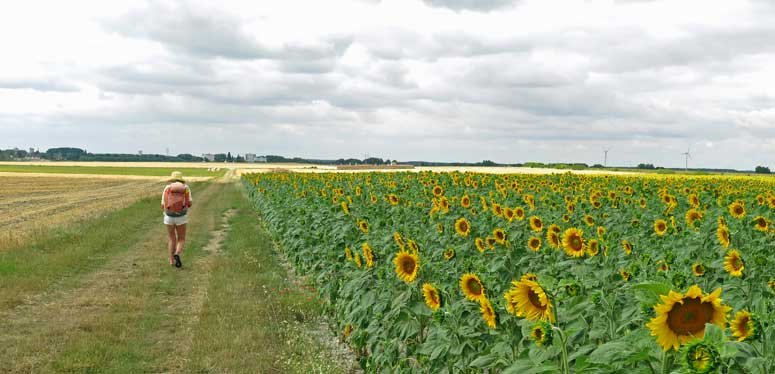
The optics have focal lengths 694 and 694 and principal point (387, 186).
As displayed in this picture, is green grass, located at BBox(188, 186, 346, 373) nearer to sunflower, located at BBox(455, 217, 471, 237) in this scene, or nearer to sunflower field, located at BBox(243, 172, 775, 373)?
sunflower field, located at BBox(243, 172, 775, 373)

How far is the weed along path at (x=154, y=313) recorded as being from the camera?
7492 mm

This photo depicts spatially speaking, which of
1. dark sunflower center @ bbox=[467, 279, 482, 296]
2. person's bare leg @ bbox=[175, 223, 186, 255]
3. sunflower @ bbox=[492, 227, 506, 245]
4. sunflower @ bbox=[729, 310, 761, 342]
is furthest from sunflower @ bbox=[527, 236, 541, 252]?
person's bare leg @ bbox=[175, 223, 186, 255]

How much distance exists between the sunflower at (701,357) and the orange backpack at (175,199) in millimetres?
12475

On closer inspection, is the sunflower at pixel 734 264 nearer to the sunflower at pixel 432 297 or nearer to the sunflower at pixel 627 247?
the sunflower at pixel 627 247

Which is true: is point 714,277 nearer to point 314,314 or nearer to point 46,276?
point 314,314

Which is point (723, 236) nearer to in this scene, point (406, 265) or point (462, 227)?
point (462, 227)

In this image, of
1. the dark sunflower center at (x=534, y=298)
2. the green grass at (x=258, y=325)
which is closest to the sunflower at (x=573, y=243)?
the green grass at (x=258, y=325)

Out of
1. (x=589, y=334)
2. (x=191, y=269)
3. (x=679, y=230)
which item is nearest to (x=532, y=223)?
(x=679, y=230)

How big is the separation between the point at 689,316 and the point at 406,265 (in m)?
3.06

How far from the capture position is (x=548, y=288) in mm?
3105

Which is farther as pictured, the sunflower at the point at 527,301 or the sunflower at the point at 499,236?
the sunflower at the point at 499,236

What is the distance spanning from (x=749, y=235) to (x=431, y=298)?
5958mm

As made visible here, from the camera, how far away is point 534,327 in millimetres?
2775

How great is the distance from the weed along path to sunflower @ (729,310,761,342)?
444 cm
